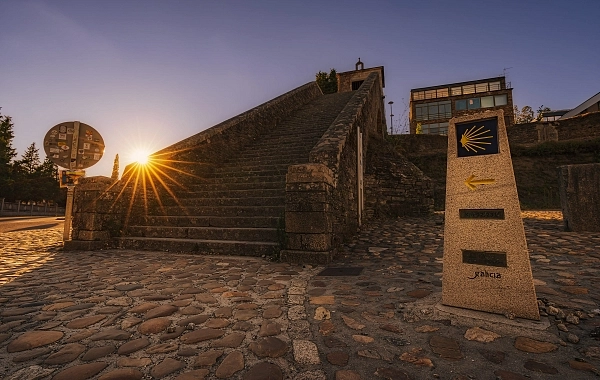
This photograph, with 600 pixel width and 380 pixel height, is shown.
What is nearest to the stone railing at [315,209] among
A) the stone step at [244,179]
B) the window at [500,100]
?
the stone step at [244,179]

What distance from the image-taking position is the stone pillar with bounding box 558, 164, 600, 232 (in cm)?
527

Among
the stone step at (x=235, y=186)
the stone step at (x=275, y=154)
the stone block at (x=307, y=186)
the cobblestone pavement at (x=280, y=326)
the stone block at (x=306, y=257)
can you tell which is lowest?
the cobblestone pavement at (x=280, y=326)

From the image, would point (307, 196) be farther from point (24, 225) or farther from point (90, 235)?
point (24, 225)

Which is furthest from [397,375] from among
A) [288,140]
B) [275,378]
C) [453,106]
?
[453,106]

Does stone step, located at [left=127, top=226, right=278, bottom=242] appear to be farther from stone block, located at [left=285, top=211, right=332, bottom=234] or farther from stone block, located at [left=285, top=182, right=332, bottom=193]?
stone block, located at [left=285, top=182, right=332, bottom=193]

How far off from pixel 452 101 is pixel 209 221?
39587 mm

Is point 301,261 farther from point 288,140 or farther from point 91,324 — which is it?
point 288,140

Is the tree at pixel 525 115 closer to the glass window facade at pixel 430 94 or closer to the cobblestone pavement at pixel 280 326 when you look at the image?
the glass window facade at pixel 430 94

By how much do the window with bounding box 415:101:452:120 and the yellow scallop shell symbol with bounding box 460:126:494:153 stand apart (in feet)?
128

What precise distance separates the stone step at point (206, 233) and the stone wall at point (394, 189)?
4.18 meters

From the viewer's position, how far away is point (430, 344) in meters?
1.81

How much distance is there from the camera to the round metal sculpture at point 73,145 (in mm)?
5754

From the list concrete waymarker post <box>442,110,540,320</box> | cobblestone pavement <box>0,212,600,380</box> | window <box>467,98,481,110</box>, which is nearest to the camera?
cobblestone pavement <box>0,212,600,380</box>

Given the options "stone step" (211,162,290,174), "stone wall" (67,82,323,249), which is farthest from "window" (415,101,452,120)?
"stone step" (211,162,290,174)
